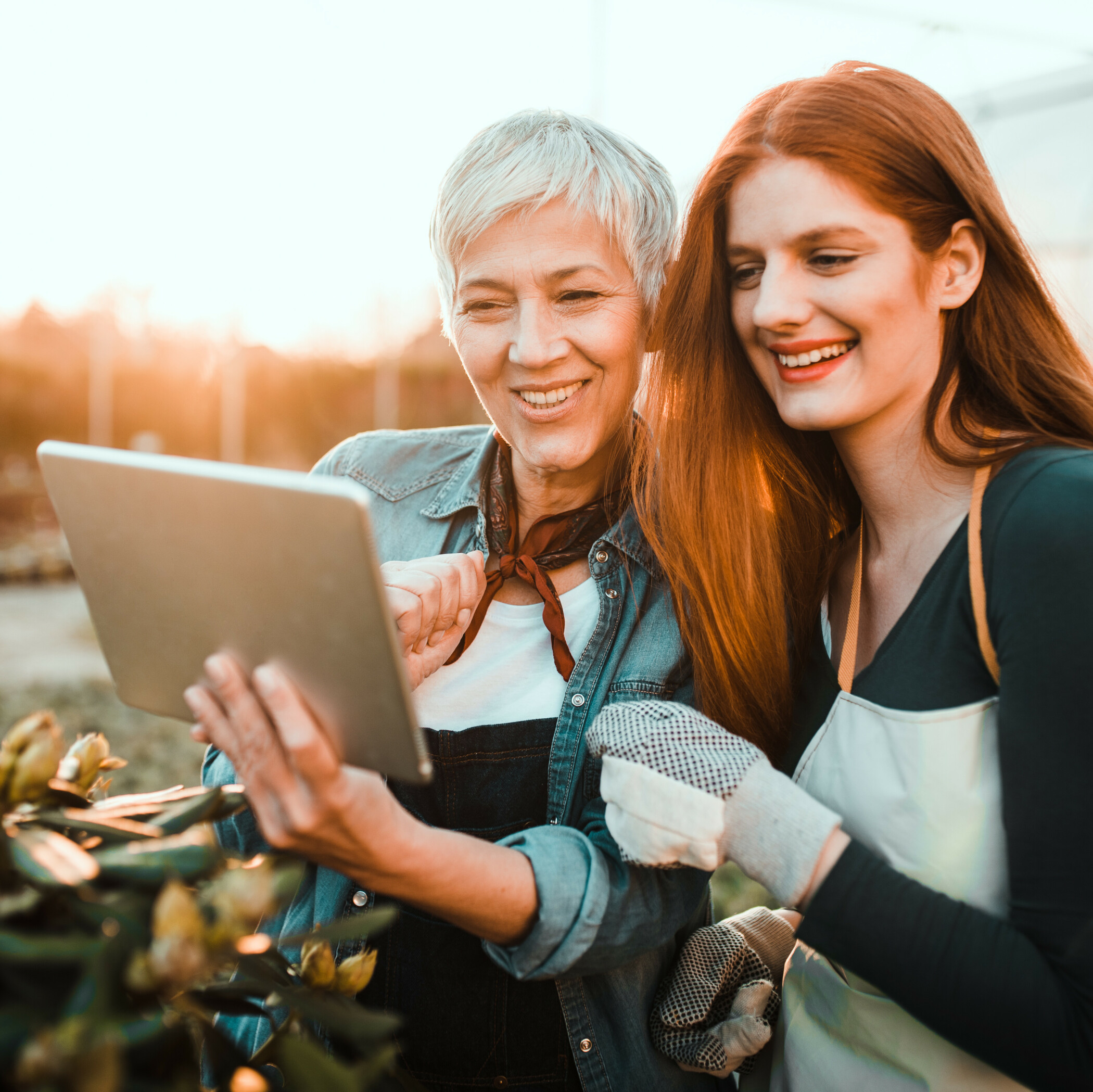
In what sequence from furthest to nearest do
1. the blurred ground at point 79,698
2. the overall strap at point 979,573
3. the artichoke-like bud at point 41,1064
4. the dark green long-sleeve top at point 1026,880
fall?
the blurred ground at point 79,698 < the overall strap at point 979,573 < the dark green long-sleeve top at point 1026,880 < the artichoke-like bud at point 41,1064

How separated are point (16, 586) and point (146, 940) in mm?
8898

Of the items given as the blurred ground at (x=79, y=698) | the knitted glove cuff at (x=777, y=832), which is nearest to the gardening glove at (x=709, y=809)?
the knitted glove cuff at (x=777, y=832)

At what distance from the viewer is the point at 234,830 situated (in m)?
1.47

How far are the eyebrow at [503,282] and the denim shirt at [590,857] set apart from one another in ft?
1.16

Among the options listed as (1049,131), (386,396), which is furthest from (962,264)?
(386,396)

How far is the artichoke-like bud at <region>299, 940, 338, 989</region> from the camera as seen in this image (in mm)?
816

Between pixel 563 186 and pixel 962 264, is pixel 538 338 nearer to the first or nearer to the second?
pixel 563 186

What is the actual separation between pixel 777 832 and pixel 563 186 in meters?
1.03

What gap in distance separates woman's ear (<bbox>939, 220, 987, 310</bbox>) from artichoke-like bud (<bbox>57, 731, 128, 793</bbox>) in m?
1.22

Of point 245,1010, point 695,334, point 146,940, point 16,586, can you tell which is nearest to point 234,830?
point 245,1010

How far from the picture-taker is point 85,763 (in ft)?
2.85

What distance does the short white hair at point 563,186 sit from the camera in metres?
1.43

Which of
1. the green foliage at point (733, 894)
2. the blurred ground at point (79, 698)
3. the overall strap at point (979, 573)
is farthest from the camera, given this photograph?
the blurred ground at point (79, 698)

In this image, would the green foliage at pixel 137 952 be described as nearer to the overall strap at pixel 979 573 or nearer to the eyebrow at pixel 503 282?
the overall strap at pixel 979 573
